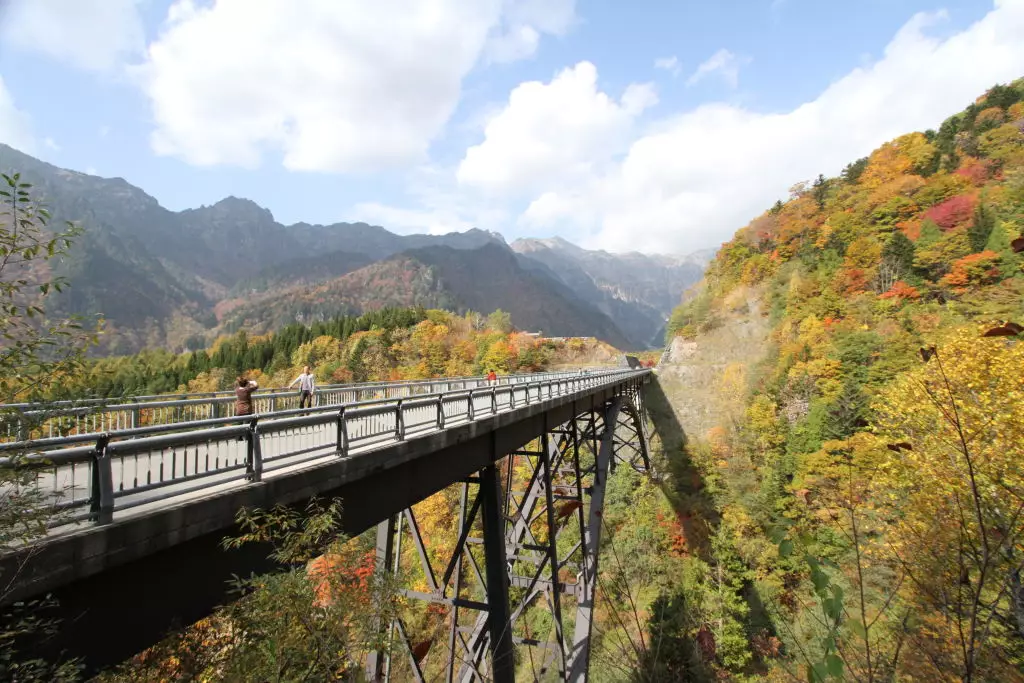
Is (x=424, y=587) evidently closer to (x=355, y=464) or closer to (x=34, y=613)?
(x=355, y=464)

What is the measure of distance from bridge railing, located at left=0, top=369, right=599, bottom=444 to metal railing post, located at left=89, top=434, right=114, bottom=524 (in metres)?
0.47

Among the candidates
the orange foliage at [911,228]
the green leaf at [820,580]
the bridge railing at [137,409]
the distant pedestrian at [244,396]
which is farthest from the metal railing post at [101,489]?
the orange foliage at [911,228]

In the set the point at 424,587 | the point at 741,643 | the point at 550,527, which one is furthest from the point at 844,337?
the point at 424,587

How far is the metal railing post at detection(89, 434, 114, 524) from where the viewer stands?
143 inches

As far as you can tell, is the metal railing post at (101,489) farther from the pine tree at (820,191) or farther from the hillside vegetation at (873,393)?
the pine tree at (820,191)

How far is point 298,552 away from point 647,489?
32.9 meters

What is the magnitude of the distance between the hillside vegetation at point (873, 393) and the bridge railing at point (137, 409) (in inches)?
519

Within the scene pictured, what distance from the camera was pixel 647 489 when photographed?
34.2m

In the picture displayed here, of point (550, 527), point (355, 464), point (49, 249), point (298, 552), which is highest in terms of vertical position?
point (49, 249)

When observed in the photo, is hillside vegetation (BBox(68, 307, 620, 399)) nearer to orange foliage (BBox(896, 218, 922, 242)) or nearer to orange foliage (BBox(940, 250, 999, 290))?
orange foliage (BBox(896, 218, 922, 242))

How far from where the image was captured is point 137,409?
808 cm

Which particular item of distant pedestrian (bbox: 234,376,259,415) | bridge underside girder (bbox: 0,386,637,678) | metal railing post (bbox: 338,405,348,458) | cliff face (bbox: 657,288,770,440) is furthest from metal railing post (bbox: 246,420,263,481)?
cliff face (bbox: 657,288,770,440)

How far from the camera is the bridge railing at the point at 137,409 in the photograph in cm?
386

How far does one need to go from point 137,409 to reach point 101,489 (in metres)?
5.50
